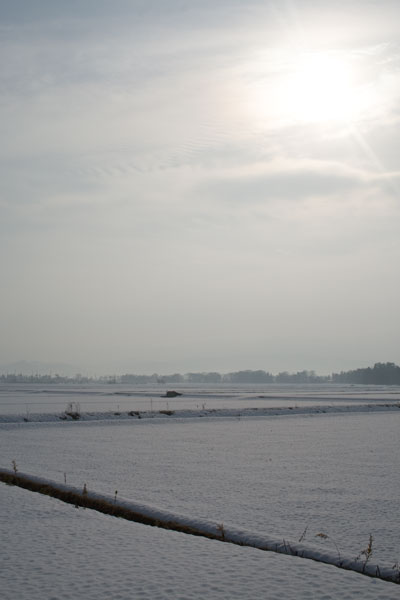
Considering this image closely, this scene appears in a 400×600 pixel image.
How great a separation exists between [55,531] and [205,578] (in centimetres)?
386

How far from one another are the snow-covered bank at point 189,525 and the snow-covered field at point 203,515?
339 millimetres

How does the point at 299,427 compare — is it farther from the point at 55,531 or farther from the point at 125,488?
the point at 55,531

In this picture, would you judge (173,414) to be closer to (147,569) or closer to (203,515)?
(203,515)

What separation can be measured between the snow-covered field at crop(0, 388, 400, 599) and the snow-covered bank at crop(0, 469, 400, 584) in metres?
0.34

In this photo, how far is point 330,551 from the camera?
395 inches

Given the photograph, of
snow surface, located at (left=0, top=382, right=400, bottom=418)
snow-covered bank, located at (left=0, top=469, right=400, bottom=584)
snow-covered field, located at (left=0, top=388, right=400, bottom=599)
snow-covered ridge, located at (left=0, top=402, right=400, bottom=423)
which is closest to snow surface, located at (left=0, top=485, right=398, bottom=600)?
snow-covered field, located at (left=0, top=388, right=400, bottom=599)

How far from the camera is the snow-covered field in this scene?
8.53 m

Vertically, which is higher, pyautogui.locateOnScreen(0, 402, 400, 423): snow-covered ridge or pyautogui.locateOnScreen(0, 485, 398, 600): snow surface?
pyautogui.locateOnScreen(0, 485, 398, 600): snow surface

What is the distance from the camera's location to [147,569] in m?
9.14

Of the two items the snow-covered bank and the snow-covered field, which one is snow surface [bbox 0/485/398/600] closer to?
the snow-covered field

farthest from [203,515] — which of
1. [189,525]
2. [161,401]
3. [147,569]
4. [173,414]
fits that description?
[161,401]

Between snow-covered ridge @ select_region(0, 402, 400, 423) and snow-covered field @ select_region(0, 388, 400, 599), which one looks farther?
snow-covered ridge @ select_region(0, 402, 400, 423)

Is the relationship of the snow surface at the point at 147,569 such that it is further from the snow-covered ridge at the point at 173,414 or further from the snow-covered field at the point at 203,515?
the snow-covered ridge at the point at 173,414

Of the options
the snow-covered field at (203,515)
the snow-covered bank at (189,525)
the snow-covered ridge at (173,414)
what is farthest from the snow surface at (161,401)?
the snow-covered bank at (189,525)
